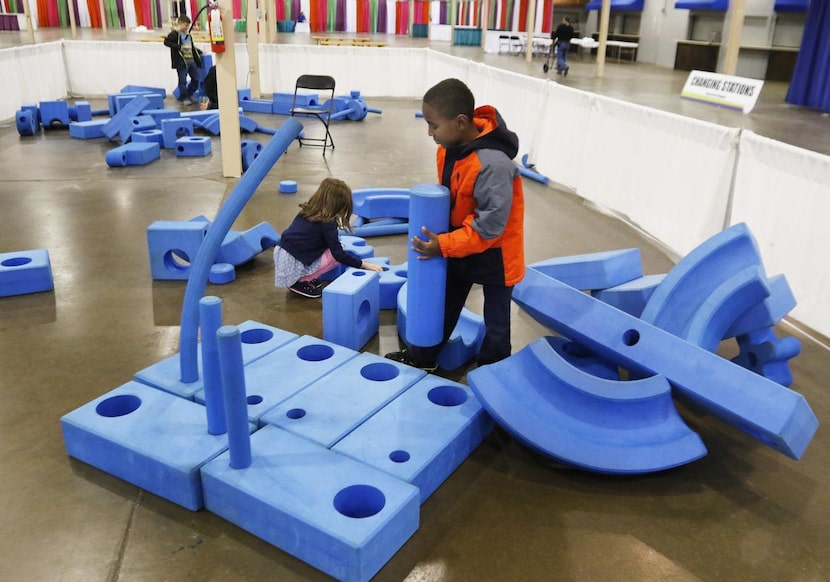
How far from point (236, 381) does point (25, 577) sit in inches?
39.8

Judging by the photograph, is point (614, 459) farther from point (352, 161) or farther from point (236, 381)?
point (352, 161)

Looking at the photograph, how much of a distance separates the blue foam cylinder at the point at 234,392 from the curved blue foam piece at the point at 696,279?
2.08 m

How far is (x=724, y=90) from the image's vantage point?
9.55 meters

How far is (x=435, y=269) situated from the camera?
312 cm

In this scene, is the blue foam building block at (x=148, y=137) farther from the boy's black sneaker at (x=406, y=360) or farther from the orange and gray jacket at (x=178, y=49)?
the boy's black sneaker at (x=406, y=360)

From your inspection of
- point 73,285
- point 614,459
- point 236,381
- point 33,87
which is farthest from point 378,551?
point 33,87

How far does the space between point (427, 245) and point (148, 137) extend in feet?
25.7

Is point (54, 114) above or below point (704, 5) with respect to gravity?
below

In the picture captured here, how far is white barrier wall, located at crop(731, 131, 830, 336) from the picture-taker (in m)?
4.48

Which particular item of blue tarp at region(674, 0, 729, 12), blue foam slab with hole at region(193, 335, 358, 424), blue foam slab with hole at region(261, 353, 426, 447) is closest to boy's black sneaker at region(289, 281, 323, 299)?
blue foam slab with hole at region(193, 335, 358, 424)

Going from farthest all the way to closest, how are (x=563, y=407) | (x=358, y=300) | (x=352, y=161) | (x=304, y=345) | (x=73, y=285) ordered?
1. (x=352, y=161)
2. (x=73, y=285)
3. (x=358, y=300)
4. (x=304, y=345)
5. (x=563, y=407)

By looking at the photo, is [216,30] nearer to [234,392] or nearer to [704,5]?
[234,392]

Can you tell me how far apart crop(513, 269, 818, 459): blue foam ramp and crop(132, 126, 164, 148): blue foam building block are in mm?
7708

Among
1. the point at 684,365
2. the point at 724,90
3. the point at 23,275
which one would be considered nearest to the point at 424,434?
the point at 684,365
